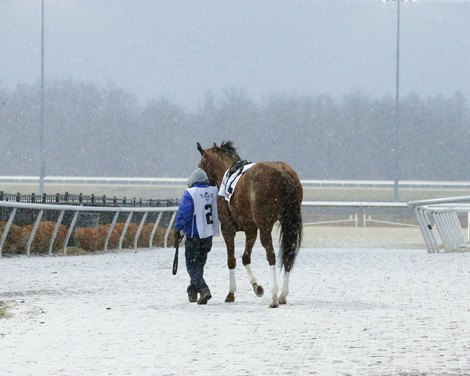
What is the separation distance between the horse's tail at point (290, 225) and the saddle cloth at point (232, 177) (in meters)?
0.51

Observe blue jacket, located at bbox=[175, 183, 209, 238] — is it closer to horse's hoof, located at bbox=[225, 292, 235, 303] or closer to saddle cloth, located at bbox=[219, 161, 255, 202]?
saddle cloth, located at bbox=[219, 161, 255, 202]

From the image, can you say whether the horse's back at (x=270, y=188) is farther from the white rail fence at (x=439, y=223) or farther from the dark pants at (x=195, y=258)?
the white rail fence at (x=439, y=223)

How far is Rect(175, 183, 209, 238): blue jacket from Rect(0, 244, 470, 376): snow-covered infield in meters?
0.64

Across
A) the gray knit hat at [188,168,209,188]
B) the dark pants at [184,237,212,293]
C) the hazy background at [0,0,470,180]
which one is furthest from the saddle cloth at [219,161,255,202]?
the hazy background at [0,0,470,180]

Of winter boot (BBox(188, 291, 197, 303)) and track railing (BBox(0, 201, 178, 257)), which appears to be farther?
track railing (BBox(0, 201, 178, 257))

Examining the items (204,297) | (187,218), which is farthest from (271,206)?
(204,297)

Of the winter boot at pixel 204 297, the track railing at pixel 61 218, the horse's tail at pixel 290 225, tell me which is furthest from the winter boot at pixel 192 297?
the track railing at pixel 61 218

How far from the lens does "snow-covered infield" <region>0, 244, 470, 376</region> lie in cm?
753

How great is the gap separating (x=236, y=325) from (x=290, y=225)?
2339 millimetres

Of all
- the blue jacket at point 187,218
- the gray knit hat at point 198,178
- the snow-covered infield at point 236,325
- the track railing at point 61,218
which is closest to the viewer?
the snow-covered infield at point 236,325

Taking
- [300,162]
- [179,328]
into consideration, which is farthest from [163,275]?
[300,162]

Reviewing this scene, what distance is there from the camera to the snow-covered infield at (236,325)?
24.7 feet

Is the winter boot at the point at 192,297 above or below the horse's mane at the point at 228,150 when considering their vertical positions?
below

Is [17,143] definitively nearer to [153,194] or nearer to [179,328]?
[153,194]
